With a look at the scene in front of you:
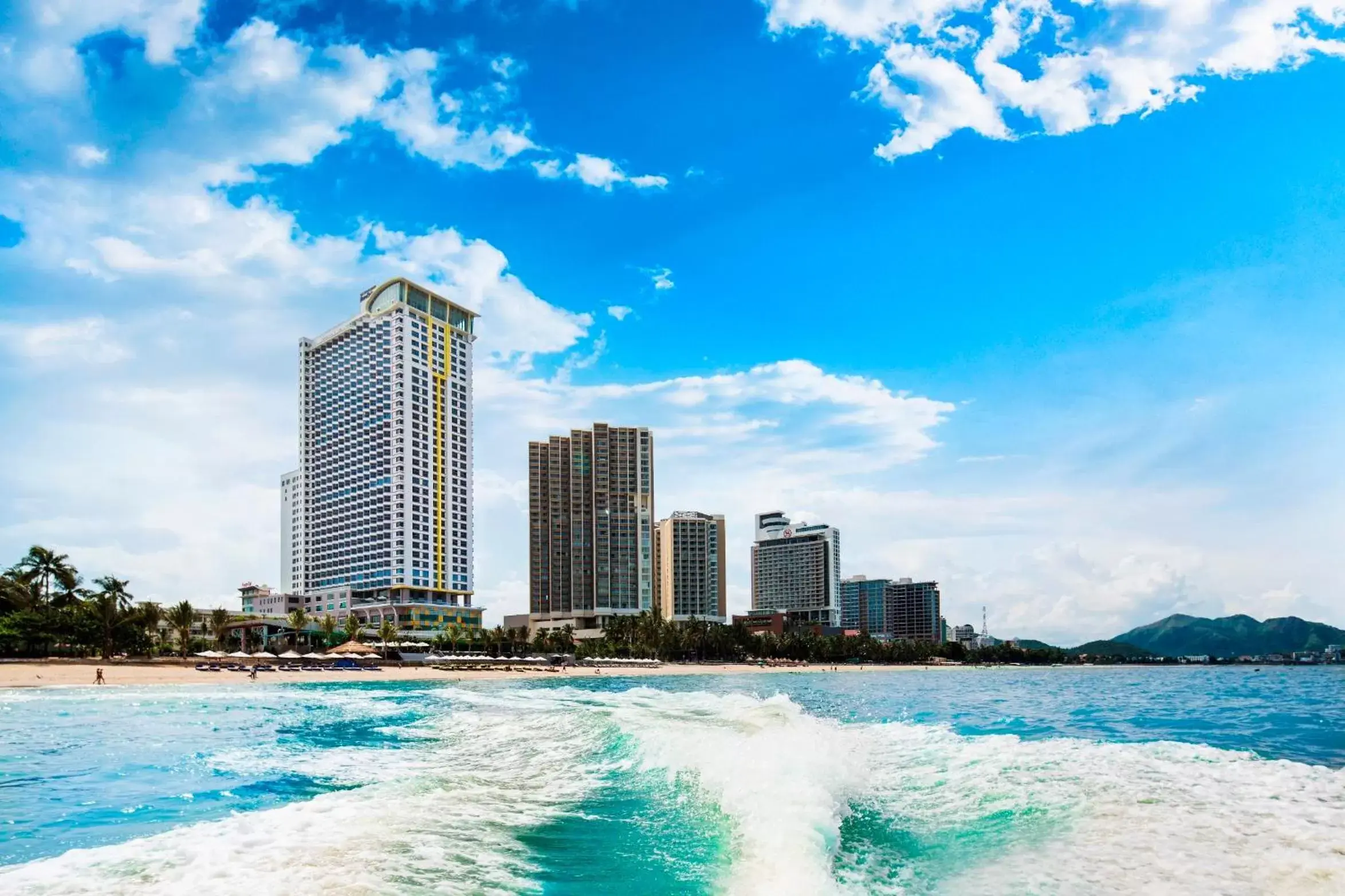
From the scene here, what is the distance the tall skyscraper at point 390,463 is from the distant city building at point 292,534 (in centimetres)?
71

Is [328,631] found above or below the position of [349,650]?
below

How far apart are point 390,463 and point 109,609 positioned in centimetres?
Answer: 6195

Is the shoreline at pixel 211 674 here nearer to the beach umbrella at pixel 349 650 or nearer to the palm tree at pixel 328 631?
the beach umbrella at pixel 349 650

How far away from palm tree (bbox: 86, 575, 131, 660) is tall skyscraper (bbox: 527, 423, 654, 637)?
9613 cm

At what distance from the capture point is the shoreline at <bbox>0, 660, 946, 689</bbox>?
2288 inches

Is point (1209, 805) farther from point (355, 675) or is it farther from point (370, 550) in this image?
point (370, 550)

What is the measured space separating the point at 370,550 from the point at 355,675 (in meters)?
63.7

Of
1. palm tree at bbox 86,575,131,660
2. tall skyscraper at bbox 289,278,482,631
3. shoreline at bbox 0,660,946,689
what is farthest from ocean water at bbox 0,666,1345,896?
tall skyscraper at bbox 289,278,482,631

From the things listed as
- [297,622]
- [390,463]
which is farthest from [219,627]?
[390,463]

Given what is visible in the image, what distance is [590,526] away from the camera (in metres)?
179

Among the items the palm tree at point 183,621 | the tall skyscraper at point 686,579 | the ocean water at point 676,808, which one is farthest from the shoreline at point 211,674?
the tall skyscraper at point 686,579

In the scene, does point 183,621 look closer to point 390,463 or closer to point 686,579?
point 390,463

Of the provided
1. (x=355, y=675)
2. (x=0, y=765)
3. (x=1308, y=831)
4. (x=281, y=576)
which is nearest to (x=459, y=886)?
(x=1308, y=831)

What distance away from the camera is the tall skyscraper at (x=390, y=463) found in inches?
5404
